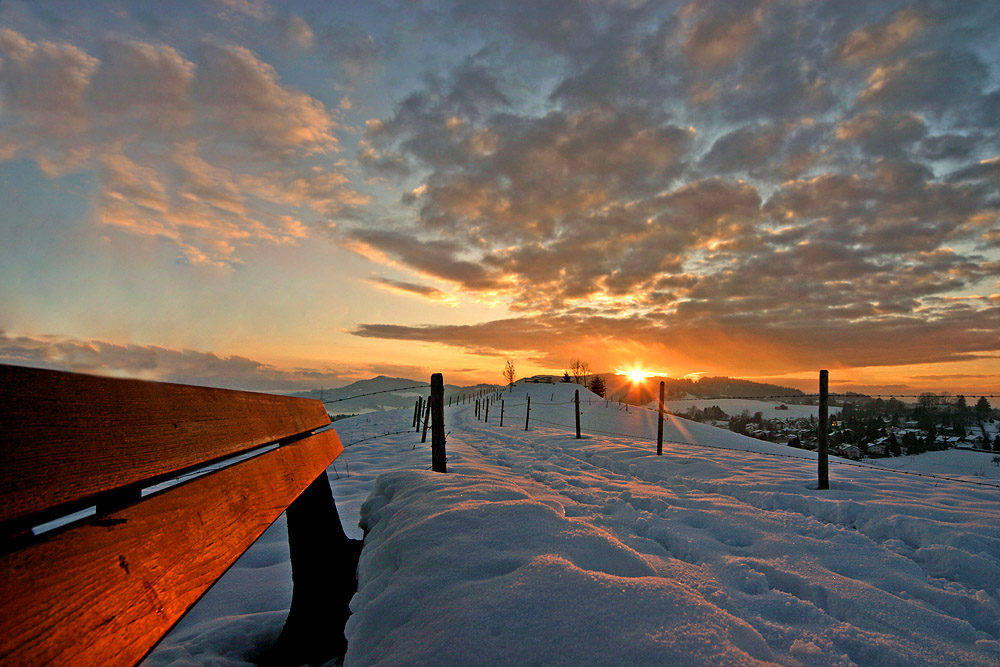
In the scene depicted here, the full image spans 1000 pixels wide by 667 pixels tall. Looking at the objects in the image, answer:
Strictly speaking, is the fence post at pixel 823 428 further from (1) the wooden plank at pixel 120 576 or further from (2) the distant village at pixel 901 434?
(2) the distant village at pixel 901 434

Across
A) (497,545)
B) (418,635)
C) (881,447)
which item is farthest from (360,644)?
(881,447)

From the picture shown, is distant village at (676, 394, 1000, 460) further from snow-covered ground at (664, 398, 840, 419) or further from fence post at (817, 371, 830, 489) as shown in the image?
snow-covered ground at (664, 398, 840, 419)

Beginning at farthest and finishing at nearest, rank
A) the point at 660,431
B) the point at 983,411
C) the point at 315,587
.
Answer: the point at 983,411
the point at 660,431
the point at 315,587

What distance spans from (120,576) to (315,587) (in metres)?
2.18

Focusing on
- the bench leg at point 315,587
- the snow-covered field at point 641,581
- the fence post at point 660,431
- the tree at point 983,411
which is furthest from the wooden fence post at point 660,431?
the bench leg at point 315,587

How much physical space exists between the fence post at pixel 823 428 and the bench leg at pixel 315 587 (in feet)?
23.7

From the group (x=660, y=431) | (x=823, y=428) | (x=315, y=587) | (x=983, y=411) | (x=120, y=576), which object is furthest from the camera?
(x=983, y=411)

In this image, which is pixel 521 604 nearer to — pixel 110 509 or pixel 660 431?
pixel 110 509

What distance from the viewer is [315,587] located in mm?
2646

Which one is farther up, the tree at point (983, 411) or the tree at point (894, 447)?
the tree at point (983, 411)

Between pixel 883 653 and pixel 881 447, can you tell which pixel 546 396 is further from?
pixel 883 653

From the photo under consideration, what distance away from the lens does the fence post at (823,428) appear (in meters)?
6.93

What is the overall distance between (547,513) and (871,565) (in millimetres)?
3070

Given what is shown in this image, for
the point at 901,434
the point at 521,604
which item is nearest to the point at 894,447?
the point at 901,434
